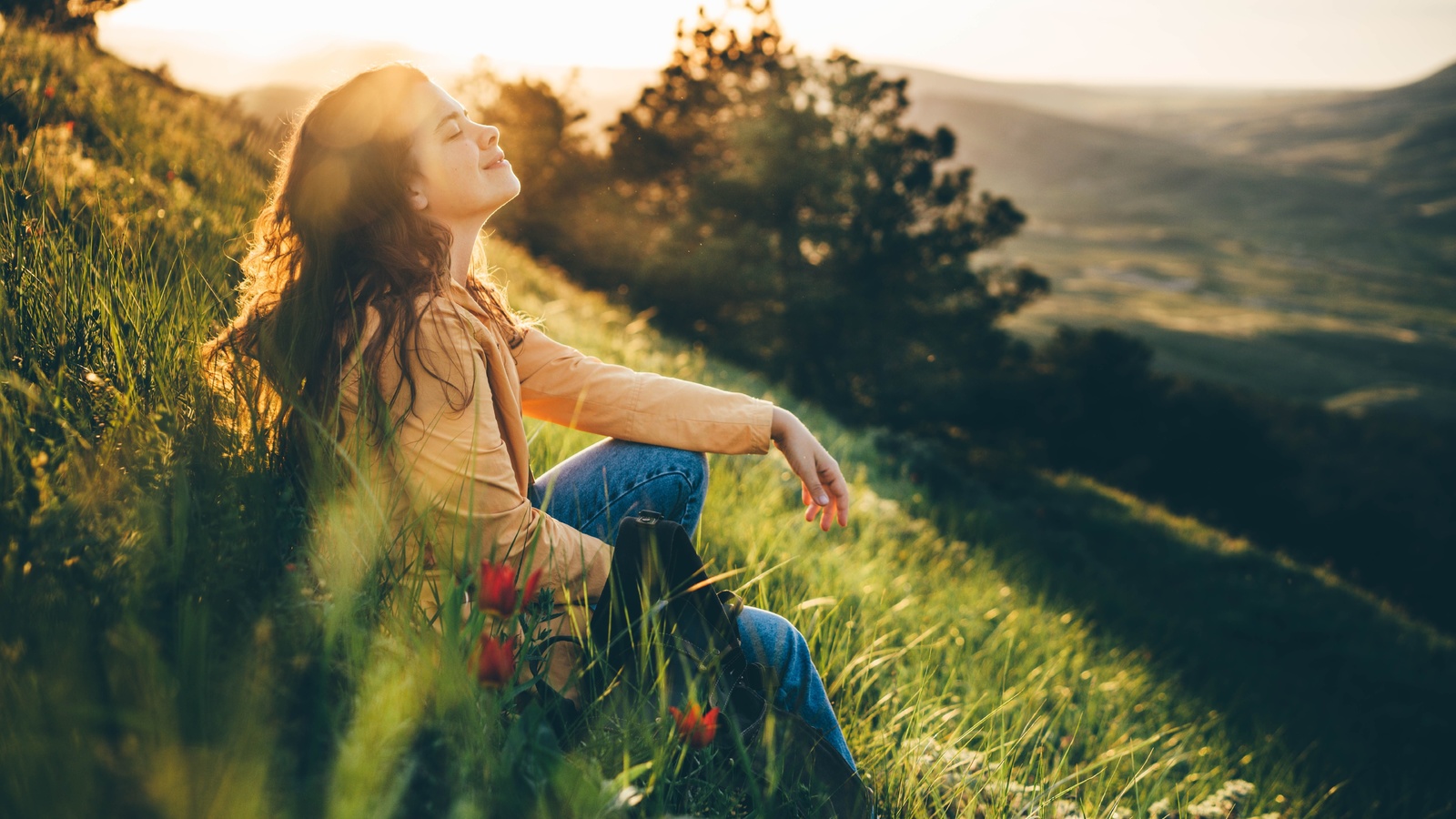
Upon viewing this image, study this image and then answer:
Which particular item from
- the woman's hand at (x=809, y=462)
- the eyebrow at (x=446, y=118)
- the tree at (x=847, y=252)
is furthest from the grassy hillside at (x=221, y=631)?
the tree at (x=847, y=252)

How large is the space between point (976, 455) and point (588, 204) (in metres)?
16.1

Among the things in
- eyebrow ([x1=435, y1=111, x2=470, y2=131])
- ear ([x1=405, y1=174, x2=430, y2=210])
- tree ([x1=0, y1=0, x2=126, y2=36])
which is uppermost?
tree ([x1=0, y1=0, x2=126, y2=36])

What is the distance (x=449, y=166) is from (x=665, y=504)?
1022 millimetres

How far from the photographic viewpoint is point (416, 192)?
1863mm

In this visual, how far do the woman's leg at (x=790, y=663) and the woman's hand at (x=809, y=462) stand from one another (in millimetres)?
432

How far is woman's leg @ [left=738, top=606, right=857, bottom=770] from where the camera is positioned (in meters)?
1.71

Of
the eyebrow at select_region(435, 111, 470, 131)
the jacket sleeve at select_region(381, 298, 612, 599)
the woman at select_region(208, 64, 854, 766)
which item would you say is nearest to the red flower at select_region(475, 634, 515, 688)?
the woman at select_region(208, 64, 854, 766)

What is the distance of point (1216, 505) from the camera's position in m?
30.4

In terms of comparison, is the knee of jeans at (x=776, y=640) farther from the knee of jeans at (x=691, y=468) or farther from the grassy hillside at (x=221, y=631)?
the knee of jeans at (x=691, y=468)

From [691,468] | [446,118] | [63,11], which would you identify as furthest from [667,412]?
[63,11]

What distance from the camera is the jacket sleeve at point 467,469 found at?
1504mm

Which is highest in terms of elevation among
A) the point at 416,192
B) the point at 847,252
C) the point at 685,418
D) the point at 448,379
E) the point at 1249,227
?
the point at 416,192

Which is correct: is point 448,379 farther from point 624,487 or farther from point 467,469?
point 624,487

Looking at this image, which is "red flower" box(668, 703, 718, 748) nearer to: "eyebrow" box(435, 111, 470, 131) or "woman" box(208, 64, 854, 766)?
"woman" box(208, 64, 854, 766)
